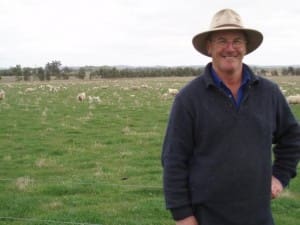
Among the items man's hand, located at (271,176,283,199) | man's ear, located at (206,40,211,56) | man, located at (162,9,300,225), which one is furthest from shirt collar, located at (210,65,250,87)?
man's hand, located at (271,176,283,199)

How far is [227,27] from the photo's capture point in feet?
12.3

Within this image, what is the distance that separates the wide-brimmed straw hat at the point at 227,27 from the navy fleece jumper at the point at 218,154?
28cm

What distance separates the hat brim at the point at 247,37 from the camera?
3840 mm

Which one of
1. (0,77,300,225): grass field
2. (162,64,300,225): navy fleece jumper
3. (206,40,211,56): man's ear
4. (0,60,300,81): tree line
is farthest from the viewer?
(0,60,300,81): tree line

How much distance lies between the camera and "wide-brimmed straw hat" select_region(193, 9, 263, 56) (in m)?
3.79

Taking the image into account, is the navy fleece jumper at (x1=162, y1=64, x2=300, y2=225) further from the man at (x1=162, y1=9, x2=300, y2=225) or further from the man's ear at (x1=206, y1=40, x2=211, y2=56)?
the man's ear at (x1=206, y1=40, x2=211, y2=56)

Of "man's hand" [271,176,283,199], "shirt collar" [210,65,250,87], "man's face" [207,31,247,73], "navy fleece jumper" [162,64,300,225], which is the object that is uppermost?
"man's face" [207,31,247,73]

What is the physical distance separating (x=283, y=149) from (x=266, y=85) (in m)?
0.62

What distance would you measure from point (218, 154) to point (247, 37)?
36.0 inches

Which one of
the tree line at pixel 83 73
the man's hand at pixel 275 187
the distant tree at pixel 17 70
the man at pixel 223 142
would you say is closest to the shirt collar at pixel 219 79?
the man at pixel 223 142

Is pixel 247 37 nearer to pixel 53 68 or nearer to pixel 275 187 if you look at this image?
pixel 275 187

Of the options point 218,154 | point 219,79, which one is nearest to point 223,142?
point 218,154

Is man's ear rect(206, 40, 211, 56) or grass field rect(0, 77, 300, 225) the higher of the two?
man's ear rect(206, 40, 211, 56)

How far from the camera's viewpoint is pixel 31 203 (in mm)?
8695
